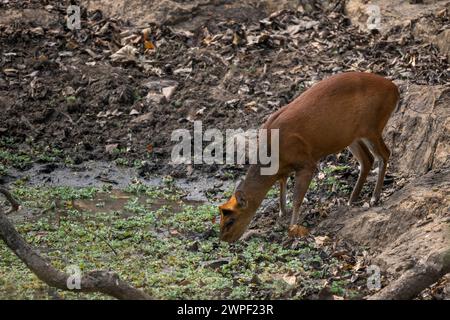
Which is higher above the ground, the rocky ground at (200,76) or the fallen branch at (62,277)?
the fallen branch at (62,277)

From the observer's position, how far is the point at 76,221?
10281mm

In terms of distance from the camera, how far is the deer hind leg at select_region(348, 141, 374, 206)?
10.2 metres

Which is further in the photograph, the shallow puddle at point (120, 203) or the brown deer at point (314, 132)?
the shallow puddle at point (120, 203)

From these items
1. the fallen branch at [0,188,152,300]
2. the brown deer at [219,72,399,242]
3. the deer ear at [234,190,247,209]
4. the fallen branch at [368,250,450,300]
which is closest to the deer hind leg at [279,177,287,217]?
the brown deer at [219,72,399,242]

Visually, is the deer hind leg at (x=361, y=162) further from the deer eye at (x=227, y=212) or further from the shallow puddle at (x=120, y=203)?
the shallow puddle at (x=120, y=203)

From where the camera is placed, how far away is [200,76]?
1331cm

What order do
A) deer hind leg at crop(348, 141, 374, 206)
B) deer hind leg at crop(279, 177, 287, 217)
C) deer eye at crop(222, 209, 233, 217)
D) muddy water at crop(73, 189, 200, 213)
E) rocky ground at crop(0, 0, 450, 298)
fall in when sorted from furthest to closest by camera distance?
rocky ground at crop(0, 0, 450, 298) → muddy water at crop(73, 189, 200, 213) → deer hind leg at crop(348, 141, 374, 206) → deer hind leg at crop(279, 177, 287, 217) → deer eye at crop(222, 209, 233, 217)

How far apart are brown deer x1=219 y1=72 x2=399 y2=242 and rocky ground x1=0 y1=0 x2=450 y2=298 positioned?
0.42 metres

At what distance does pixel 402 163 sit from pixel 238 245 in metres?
2.46

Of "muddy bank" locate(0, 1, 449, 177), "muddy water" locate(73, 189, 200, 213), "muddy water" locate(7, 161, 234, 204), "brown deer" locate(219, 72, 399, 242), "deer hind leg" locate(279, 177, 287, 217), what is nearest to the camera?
"brown deer" locate(219, 72, 399, 242)

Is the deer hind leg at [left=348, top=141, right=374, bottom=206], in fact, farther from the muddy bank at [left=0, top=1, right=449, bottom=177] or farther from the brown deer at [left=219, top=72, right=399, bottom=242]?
the muddy bank at [left=0, top=1, right=449, bottom=177]

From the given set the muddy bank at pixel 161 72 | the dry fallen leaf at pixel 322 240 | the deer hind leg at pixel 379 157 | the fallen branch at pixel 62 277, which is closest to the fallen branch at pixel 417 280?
the fallen branch at pixel 62 277

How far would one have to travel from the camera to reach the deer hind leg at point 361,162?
10.2 m

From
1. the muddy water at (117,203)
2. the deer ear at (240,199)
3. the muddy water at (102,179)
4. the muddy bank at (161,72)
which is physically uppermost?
the deer ear at (240,199)
